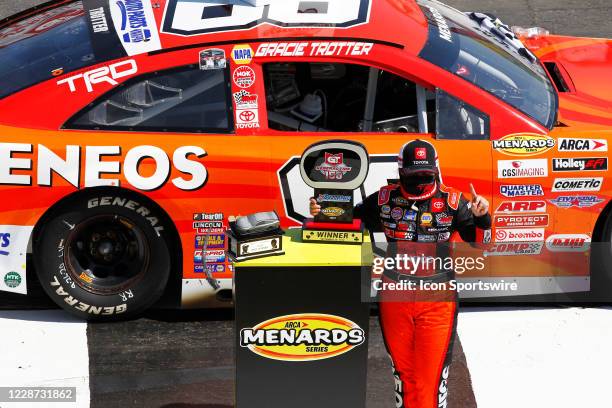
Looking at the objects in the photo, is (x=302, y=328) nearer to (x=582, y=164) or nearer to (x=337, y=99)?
(x=582, y=164)

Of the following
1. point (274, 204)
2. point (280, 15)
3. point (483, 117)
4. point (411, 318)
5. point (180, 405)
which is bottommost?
point (180, 405)

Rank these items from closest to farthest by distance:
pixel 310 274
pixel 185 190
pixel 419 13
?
pixel 310 274 → pixel 185 190 → pixel 419 13

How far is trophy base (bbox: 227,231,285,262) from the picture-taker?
5.25 metres

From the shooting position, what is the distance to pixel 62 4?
7641 millimetres

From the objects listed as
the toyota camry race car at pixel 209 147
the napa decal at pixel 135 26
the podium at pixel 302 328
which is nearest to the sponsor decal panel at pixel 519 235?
the toyota camry race car at pixel 209 147

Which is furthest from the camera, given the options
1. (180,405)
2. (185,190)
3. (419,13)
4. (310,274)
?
(419,13)

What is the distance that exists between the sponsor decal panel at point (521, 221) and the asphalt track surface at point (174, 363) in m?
0.77

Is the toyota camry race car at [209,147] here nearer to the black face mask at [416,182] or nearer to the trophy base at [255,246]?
the black face mask at [416,182]

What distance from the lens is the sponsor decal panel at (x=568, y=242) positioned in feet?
22.6

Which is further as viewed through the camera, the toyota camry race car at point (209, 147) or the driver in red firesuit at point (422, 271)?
the toyota camry race car at point (209, 147)

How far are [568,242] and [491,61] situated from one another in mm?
1252

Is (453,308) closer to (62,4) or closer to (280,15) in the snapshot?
(280,15)

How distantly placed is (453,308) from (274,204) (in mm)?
1545

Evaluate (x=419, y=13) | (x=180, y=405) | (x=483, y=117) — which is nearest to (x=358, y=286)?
(x=180, y=405)
